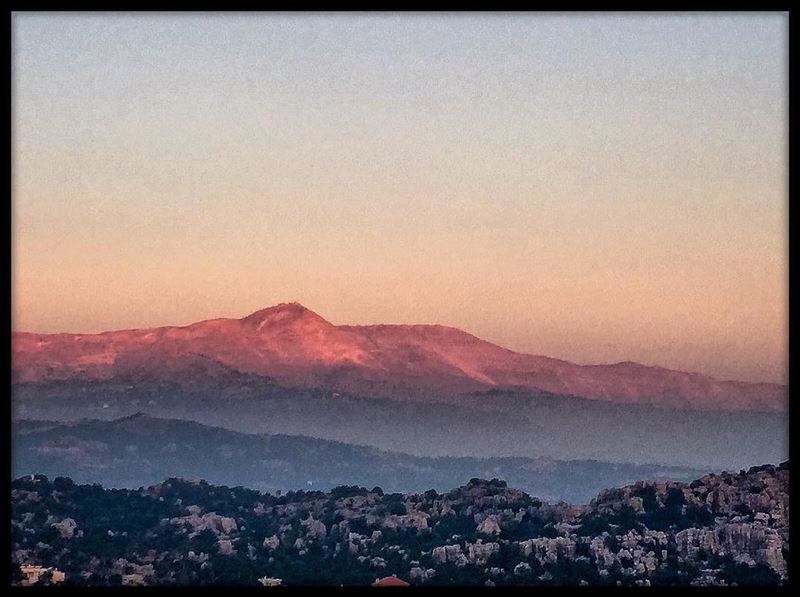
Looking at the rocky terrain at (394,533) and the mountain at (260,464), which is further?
the mountain at (260,464)

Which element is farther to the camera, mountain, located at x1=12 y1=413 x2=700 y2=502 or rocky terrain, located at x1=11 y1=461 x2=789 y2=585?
mountain, located at x1=12 y1=413 x2=700 y2=502

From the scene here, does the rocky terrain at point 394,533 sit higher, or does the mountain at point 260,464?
the mountain at point 260,464

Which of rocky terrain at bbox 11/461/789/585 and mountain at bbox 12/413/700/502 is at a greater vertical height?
mountain at bbox 12/413/700/502
